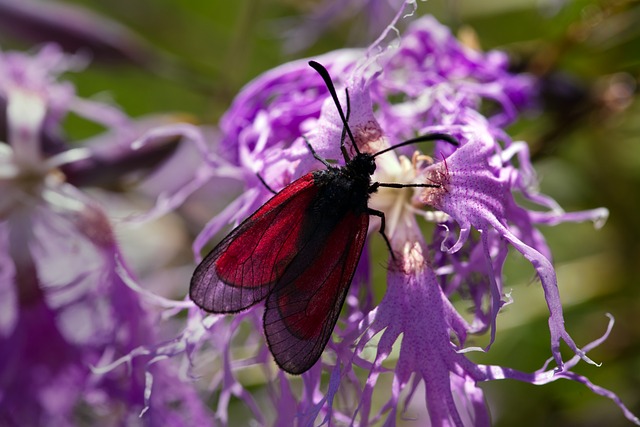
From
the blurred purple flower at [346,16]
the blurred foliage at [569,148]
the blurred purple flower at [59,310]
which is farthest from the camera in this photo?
the blurred purple flower at [346,16]

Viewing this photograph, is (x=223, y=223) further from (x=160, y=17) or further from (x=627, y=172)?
(x=160, y=17)

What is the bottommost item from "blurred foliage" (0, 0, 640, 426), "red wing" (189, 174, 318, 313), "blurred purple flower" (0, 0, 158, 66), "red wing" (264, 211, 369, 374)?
"blurred foliage" (0, 0, 640, 426)

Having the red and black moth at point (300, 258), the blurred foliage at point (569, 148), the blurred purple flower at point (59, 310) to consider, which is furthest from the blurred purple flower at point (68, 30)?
the red and black moth at point (300, 258)

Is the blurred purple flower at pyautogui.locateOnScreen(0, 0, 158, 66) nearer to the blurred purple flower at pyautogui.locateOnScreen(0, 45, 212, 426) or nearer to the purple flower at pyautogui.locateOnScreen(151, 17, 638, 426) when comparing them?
the blurred purple flower at pyautogui.locateOnScreen(0, 45, 212, 426)

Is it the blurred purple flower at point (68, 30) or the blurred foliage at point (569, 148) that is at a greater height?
the blurred purple flower at point (68, 30)

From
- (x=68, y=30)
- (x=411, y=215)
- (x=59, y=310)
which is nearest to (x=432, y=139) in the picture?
(x=411, y=215)

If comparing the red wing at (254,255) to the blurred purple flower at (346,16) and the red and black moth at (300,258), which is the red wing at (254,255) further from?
the blurred purple flower at (346,16)

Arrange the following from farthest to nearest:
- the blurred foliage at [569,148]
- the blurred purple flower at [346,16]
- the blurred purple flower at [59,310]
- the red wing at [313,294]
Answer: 1. the blurred purple flower at [346,16]
2. the blurred foliage at [569,148]
3. the blurred purple flower at [59,310]
4. the red wing at [313,294]

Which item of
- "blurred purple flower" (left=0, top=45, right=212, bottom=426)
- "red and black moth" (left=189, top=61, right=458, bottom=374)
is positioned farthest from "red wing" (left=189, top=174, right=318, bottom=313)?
"blurred purple flower" (left=0, top=45, right=212, bottom=426)
